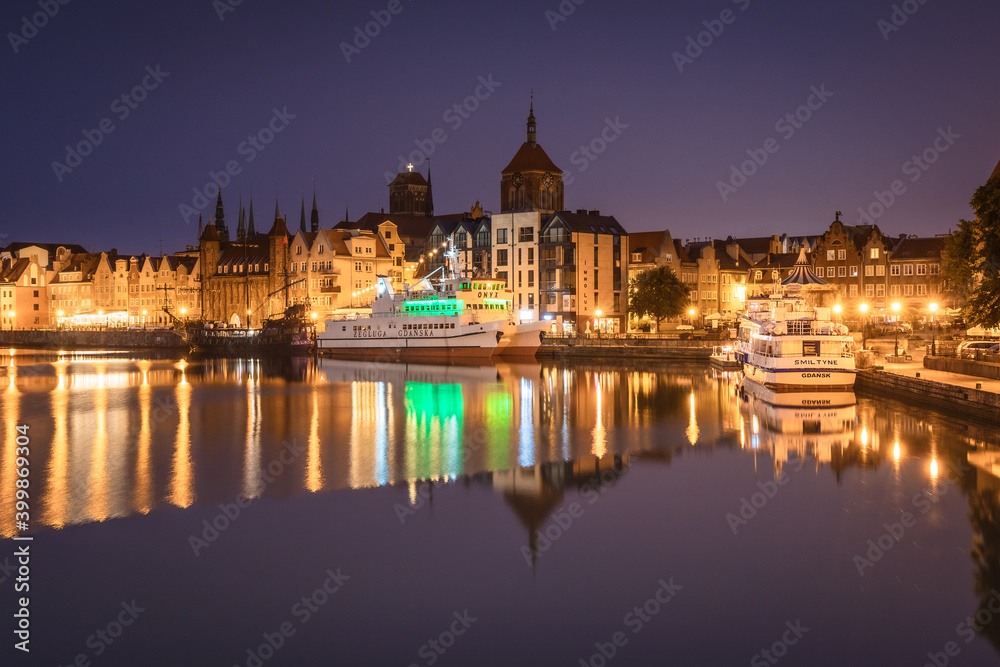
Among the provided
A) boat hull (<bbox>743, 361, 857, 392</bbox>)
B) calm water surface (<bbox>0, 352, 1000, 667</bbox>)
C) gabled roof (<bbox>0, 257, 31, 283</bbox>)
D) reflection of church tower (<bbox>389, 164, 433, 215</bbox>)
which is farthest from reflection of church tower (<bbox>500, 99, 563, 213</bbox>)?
gabled roof (<bbox>0, 257, 31, 283</bbox>)

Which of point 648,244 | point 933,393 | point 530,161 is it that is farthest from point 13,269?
point 933,393

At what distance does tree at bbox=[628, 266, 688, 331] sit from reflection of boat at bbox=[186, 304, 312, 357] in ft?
102

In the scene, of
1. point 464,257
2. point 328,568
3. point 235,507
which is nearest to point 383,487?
point 235,507

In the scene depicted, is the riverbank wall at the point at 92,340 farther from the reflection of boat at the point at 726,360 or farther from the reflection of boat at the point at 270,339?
the reflection of boat at the point at 726,360

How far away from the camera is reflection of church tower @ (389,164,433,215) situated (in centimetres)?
11812

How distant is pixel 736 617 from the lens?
13.4m

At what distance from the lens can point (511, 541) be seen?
55.5 feet

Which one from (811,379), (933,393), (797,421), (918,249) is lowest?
(797,421)

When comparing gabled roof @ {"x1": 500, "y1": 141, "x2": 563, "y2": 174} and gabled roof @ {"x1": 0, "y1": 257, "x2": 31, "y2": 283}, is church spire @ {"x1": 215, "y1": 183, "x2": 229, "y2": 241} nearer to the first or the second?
gabled roof @ {"x1": 0, "y1": 257, "x2": 31, "y2": 283}

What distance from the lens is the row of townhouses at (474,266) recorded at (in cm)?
7756

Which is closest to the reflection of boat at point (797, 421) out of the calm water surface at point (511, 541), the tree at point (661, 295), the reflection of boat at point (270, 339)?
the calm water surface at point (511, 541)

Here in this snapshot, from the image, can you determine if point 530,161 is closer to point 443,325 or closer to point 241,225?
point 443,325

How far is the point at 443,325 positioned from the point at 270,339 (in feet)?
74.8

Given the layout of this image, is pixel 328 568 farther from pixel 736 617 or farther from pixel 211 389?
pixel 211 389
